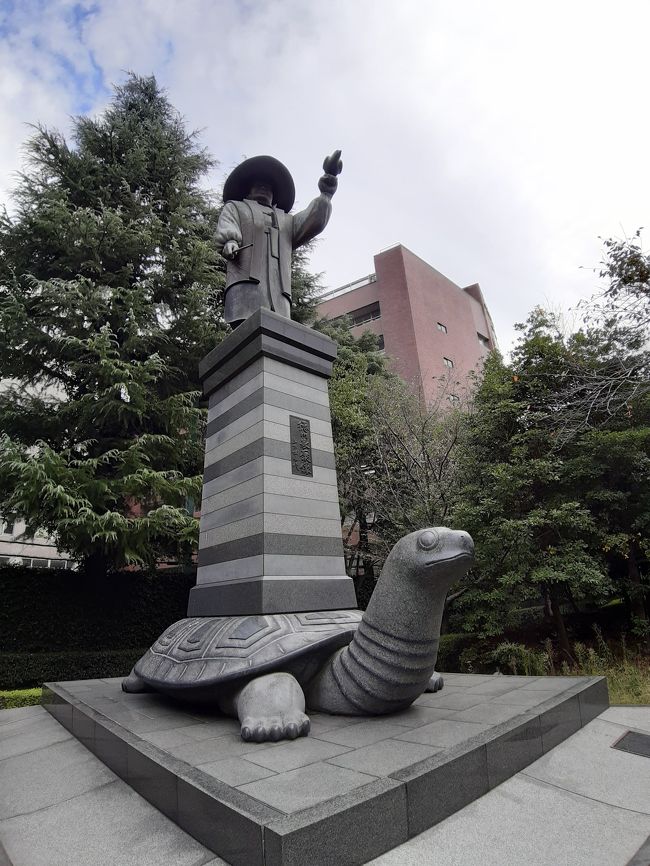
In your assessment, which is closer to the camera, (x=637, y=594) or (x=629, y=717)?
(x=629, y=717)

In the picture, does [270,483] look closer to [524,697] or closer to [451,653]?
[524,697]

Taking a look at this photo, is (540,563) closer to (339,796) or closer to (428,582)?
(428,582)

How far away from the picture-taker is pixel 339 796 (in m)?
2.29

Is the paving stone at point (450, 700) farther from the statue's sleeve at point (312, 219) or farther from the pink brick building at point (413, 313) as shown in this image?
the pink brick building at point (413, 313)

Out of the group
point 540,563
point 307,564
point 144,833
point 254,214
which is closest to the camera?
point 144,833

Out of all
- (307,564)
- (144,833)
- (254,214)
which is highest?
(254,214)

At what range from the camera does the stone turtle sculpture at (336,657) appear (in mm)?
3500

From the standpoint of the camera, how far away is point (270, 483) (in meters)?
5.11

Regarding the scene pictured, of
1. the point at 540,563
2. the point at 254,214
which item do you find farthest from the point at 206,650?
the point at 540,563

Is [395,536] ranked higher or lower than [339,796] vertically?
higher

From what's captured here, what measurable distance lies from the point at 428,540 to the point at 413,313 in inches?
905

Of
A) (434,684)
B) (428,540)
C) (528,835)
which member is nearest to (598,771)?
(528,835)

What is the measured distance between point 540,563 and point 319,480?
5.71 metres

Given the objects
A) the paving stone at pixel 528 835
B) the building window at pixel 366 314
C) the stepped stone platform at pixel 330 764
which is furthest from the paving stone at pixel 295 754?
the building window at pixel 366 314
